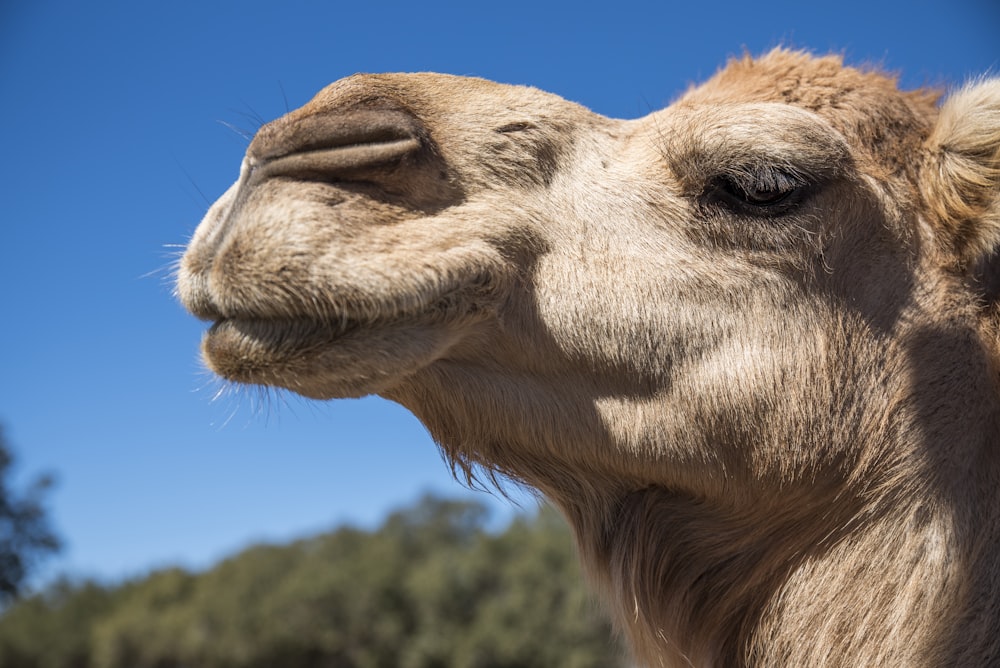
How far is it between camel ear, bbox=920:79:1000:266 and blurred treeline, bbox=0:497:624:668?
138 feet

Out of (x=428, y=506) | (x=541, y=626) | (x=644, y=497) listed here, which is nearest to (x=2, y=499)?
(x=644, y=497)

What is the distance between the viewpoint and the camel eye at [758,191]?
8.23 ft

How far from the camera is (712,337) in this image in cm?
248

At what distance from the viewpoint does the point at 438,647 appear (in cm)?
4841

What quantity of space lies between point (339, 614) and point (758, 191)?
5428cm

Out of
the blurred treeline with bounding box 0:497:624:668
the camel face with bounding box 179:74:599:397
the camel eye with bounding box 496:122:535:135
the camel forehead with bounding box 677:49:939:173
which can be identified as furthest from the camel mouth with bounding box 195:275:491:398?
the blurred treeline with bounding box 0:497:624:668

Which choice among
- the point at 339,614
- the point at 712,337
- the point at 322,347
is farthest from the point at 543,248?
the point at 339,614

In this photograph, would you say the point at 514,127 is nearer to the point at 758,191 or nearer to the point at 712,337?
the point at 758,191

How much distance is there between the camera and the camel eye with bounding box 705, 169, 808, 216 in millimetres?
2508

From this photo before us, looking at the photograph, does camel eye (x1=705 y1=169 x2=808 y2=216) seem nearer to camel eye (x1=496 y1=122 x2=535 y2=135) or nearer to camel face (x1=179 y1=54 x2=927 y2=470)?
camel face (x1=179 y1=54 x2=927 y2=470)

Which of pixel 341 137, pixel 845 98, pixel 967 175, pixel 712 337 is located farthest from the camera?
pixel 845 98

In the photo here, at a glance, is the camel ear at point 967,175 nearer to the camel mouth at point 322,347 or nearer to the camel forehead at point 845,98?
the camel forehead at point 845,98

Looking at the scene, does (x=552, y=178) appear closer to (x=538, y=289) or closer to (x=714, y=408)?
(x=538, y=289)

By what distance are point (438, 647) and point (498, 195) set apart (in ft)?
161
